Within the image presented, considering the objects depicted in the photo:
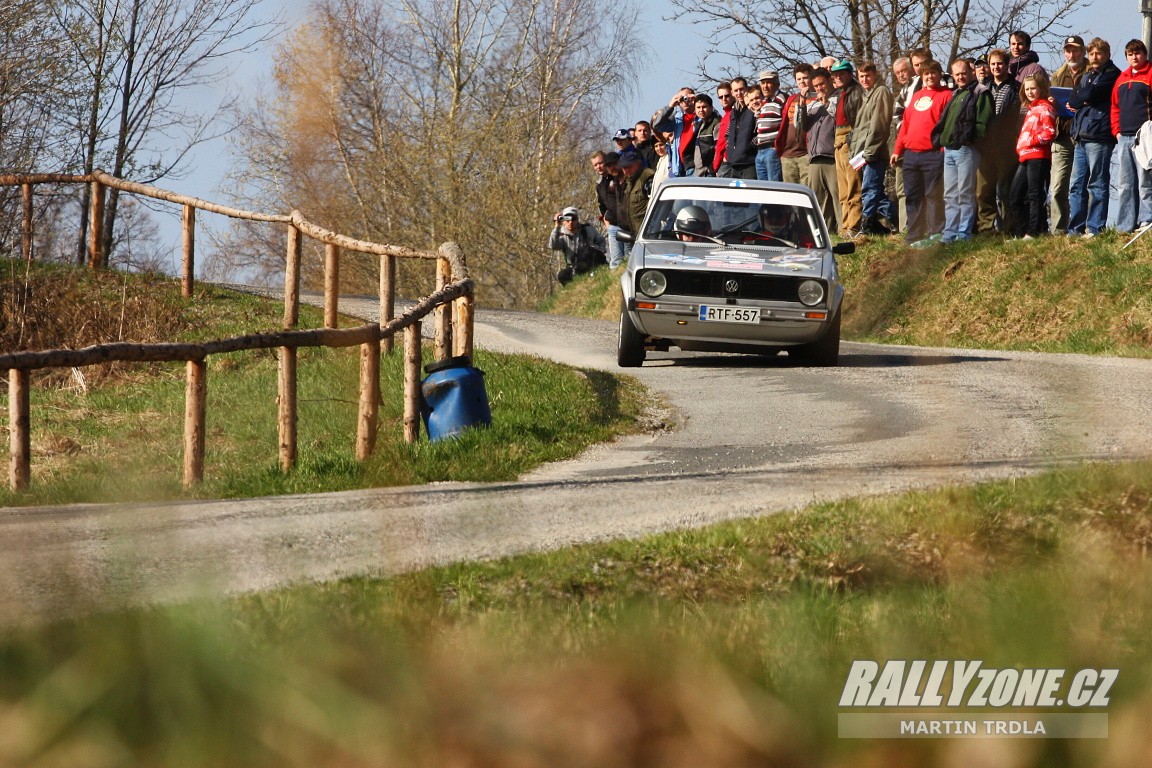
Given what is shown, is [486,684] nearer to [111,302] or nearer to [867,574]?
[867,574]

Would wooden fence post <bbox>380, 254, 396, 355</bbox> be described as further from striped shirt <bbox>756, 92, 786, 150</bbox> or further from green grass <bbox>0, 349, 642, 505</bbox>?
striped shirt <bbox>756, 92, 786, 150</bbox>

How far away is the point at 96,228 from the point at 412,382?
13.2m

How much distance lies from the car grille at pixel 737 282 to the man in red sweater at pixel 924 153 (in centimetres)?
517

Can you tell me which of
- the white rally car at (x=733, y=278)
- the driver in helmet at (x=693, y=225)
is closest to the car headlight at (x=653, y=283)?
the white rally car at (x=733, y=278)

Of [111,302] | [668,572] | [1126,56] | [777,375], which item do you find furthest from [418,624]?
[111,302]

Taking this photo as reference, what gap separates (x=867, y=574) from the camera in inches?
202

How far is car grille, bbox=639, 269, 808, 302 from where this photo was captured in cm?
1391

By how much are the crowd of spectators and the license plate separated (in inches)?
188

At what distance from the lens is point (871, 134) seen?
18781 millimetres

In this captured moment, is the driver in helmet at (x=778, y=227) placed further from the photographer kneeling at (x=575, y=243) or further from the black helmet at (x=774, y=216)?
the photographer kneeling at (x=575, y=243)

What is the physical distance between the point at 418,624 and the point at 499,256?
4079 cm

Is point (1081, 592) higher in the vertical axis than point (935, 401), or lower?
higher

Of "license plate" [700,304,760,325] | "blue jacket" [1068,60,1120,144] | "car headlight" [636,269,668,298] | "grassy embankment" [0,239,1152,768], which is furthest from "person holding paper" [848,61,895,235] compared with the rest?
"grassy embankment" [0,239,1152,768]

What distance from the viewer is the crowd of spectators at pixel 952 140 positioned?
632 inches
